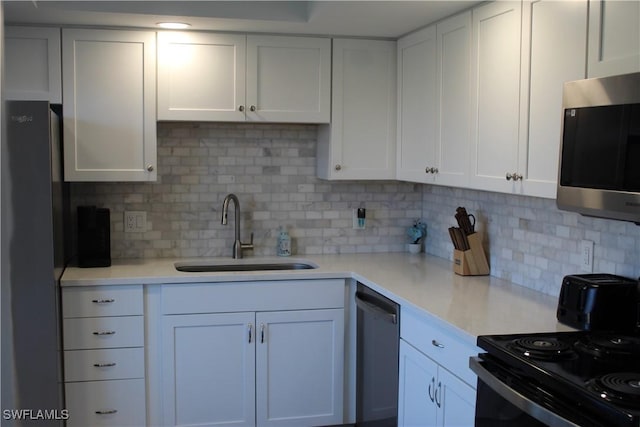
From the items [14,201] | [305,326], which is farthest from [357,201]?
[14,201]

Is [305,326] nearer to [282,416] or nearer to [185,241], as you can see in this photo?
[282,416]

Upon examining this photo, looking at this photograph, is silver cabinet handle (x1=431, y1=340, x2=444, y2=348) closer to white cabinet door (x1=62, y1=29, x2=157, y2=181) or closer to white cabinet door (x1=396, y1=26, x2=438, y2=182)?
white cabinet door (x1=396, y1=26, x2=438, y2=182)

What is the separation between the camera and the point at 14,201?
3.15m

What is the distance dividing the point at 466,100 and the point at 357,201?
4.12 feet

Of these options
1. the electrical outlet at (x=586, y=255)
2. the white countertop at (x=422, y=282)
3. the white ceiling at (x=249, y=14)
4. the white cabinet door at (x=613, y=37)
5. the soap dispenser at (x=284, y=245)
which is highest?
the white ceiling at (x=249, y=14)

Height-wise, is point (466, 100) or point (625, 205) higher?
point (466, 100)

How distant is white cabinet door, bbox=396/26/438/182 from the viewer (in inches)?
138

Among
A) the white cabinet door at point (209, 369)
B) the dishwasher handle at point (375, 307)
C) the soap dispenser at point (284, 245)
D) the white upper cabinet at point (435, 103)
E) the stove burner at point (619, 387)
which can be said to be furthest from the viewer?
the soap dispenser at point (284, 245)

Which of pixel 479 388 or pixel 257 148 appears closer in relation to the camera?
pixel 479 388

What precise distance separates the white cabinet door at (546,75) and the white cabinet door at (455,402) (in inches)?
28.6

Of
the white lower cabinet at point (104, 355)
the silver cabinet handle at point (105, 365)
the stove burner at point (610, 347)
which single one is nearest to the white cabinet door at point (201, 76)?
the white lower cabinet at point (104, 355)

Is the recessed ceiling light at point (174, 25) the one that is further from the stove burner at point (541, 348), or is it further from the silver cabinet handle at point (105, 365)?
the stove burner at point (541, 348)

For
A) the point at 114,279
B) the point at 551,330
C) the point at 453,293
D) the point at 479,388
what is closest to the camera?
the point at 479,388

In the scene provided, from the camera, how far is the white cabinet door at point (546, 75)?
234 cm
